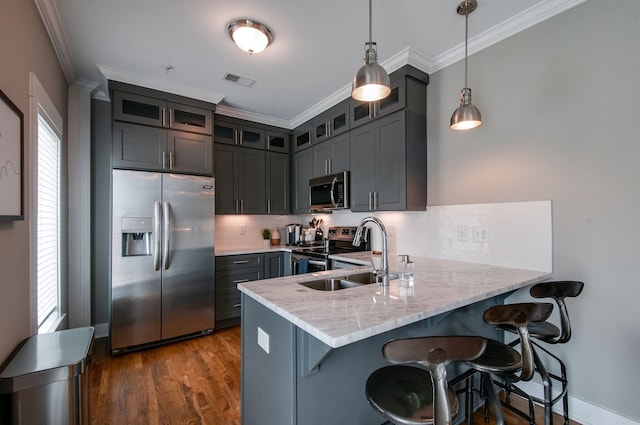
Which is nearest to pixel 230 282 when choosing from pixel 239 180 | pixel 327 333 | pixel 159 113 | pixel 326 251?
pixel 326 251

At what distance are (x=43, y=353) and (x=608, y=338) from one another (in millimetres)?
3220

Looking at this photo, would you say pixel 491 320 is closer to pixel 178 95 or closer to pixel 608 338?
pixel 608 338

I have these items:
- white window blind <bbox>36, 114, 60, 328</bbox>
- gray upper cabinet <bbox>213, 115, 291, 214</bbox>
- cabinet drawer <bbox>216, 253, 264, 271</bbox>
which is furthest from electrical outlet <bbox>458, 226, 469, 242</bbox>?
white window blind <bbox>36, 114, 60, 328</bbox>

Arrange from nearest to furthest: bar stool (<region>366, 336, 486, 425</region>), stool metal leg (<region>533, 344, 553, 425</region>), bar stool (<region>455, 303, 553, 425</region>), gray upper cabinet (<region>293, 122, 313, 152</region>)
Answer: bar stool (<region>366, 336, 486, 425</region>)
bar stool (<region>455, 303, 553, 425</region>)
stool metal leg (<region>533, 344, 553, 425</region>)
gray upper cabinet (<region>293, 122, 313, 152</region>)

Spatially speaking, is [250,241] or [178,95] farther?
[250,241]

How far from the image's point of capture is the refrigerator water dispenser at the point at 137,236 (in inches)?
113

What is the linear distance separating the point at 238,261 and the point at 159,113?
1885 mm

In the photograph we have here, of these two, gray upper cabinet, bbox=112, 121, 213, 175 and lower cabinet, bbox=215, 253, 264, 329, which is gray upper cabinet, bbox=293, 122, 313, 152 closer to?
gray upper cabinet, bbox=112, 121, 213, 175

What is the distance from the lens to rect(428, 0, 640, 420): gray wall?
1.71 m

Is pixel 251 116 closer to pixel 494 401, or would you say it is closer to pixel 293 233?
pixel 293 233

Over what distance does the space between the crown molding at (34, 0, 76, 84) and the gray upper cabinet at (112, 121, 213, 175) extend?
58 centimetres

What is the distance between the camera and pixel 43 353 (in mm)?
1493

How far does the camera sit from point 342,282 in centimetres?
193

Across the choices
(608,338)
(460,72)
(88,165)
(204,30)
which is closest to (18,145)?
(204,30)
